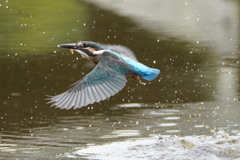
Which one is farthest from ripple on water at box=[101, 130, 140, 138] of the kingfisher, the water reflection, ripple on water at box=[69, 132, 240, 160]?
the kingfisher

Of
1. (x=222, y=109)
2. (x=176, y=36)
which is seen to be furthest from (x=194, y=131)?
(x=176, y=36)

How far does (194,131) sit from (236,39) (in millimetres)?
4445

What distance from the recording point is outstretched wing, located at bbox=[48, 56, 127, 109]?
5340 millimetres

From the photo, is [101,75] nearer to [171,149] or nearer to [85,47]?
[85,47]

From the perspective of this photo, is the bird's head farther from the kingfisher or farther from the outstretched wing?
the outstretched wing

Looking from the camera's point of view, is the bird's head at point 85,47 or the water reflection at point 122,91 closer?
the bird's head at point 85,47

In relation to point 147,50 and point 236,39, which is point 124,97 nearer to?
point 147,50

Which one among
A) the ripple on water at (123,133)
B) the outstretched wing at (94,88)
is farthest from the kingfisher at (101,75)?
the ripple on water at (123,133)

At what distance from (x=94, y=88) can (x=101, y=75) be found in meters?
0.14

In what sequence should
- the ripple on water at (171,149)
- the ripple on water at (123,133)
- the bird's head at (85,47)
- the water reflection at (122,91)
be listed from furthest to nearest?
the water reflection at (122,91) < the ripple on water at (123,133) < the ripple on water at (171,149) < the bird's head at (85,47)

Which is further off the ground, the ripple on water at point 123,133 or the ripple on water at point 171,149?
the ripple on water at point 123,133

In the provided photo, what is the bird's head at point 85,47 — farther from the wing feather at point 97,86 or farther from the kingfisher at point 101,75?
the wing feather at point 97,86

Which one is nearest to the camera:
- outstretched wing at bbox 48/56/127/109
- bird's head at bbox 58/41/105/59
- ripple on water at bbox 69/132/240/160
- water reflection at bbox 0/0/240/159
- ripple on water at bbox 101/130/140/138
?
outstretched wing at bbox 48/56/127/109

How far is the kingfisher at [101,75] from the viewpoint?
537cm
